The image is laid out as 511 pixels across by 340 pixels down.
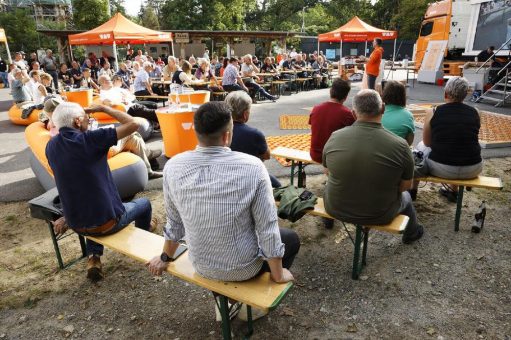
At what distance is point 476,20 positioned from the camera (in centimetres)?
1439

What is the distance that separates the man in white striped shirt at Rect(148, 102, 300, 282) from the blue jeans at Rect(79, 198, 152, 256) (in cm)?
116

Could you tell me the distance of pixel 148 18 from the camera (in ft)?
193

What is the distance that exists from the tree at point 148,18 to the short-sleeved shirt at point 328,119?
52.9 m

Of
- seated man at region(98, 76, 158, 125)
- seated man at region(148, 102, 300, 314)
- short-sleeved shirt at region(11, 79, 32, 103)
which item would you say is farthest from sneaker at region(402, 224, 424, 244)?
short-sleeved shirt at region(11, 79, 32, 103)

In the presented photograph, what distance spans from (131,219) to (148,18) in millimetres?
63353

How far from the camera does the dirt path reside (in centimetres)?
248

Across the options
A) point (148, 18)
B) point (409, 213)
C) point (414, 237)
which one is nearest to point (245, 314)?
point (409, 213)

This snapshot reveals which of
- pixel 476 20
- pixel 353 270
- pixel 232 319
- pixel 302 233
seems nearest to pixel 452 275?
pixel 353 270

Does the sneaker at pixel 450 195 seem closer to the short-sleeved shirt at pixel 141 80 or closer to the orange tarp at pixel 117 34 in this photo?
the short-sleeved shirt at pixel 141 80

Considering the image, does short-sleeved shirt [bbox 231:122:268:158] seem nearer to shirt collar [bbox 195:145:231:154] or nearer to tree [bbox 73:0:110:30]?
shirt collar [bbox 195:145:231:154]

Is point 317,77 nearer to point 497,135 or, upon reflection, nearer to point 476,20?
point 476,20

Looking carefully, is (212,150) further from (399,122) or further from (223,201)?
(399,122)

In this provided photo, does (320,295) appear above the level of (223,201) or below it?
below

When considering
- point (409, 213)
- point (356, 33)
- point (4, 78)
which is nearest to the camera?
point (409, 213)
